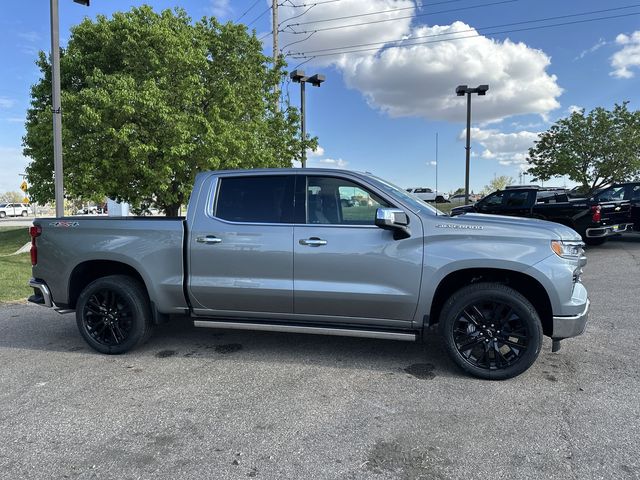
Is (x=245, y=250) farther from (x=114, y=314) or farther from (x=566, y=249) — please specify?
(x=566, y=249)

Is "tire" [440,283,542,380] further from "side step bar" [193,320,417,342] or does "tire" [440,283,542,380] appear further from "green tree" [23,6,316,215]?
"green tree" [23,6,316,215]

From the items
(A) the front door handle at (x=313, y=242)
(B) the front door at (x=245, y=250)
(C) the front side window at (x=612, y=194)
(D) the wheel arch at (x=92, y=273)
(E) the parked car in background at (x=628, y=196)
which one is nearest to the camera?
(A) the front door handle at (x=313, y=242)

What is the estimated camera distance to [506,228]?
4066 millimetres

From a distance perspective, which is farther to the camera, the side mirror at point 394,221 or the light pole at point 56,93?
the light pole at point 56,93

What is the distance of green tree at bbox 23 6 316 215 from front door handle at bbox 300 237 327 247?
9.61 metres

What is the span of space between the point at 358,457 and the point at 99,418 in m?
1.95

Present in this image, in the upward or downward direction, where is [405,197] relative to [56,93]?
downward

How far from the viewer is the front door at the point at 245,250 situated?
4453 mm

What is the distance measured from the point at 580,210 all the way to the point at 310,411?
11.0 m

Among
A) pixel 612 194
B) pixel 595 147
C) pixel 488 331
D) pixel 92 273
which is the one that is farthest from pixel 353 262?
pixel 595 147

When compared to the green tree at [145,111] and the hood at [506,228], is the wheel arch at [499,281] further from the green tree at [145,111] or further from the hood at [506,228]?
the green tree at [145,111]

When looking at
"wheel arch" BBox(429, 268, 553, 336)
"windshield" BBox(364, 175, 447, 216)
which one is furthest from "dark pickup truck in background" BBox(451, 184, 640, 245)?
"wheel arch" BBox(429, 268, 553, 336)

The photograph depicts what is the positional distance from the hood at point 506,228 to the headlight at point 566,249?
0.13ft

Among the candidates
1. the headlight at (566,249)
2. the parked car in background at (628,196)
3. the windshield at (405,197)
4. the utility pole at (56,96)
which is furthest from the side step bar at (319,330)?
the parked car in background at (628,196)
